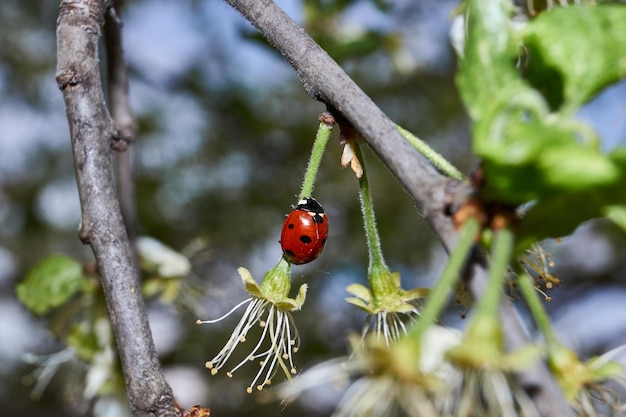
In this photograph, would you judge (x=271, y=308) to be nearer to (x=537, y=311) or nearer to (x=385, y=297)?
(x=385, y=297)

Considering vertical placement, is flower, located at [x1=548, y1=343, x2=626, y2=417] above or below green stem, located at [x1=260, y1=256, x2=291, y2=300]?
below

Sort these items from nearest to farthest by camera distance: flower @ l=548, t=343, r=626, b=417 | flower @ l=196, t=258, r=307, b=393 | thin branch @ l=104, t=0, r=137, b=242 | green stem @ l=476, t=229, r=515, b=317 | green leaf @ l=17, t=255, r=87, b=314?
green stem @ l=476, t=229, r=515, b=317 < flower @ l=548, t=343, r=626, b=417 < flower @ l=196, t=258, r=307, b=393 < thin branch @ l=104, t=0, r=137, b=242 < green leaf @ l=17, t=255, r=87, b=314

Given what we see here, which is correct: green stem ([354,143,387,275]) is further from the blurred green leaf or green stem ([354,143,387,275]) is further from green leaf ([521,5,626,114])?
the blurred green leaf

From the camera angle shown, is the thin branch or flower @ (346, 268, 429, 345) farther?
the thin branch

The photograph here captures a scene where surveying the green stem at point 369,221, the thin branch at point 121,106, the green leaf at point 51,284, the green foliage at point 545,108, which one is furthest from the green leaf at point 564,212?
the green leaf at point 51,284

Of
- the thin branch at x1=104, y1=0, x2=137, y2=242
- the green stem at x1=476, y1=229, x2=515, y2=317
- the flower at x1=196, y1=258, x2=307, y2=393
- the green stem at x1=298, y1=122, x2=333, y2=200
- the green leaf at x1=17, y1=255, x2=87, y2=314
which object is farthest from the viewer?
the green leaf at x1=17, y1=255, x2=87, y2=314

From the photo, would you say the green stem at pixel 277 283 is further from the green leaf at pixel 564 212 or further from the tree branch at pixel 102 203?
the green leaf at pixel 564 212

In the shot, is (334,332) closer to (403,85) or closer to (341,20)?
(403,85)

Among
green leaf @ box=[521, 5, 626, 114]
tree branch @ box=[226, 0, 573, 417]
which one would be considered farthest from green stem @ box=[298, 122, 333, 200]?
green leaf @ box=[521, 5, 626, 114]
